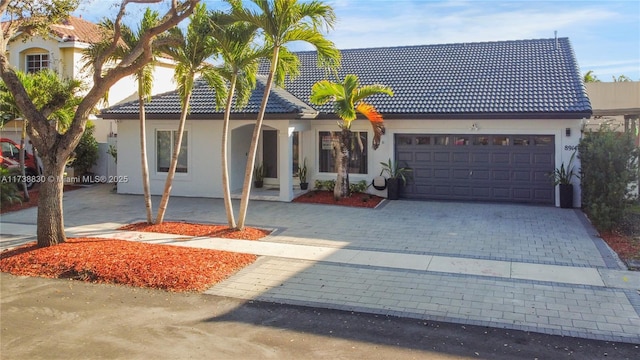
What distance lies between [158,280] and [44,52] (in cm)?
1952

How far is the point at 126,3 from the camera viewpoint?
10023 mm

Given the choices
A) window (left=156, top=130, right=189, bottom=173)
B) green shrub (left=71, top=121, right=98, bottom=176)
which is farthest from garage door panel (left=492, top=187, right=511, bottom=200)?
green shrub (left=71, top=121, right=98, bottom=176)

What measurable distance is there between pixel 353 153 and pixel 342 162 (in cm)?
153

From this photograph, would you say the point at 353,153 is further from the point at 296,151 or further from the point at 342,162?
the point at 296,151

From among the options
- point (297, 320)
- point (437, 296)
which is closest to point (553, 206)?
point (437, 296)

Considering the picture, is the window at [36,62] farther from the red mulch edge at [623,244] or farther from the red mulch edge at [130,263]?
the red mulch edge at [623,244]

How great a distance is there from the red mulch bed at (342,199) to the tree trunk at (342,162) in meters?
0.28

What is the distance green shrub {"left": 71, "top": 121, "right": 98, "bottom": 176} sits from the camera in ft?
66.7

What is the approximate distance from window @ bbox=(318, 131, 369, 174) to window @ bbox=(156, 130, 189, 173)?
15.3 ft

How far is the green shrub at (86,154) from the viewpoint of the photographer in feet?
66.7

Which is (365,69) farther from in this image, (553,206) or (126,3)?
(126,3)

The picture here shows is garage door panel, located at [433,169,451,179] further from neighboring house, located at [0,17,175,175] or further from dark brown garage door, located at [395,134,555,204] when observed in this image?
neighboring house, located at [0,17,175,175]

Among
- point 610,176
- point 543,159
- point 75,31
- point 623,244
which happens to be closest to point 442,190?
point 543,159

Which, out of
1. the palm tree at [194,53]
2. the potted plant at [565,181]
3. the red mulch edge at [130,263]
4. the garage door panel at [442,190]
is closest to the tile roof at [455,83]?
the potted plant at [565,181]
